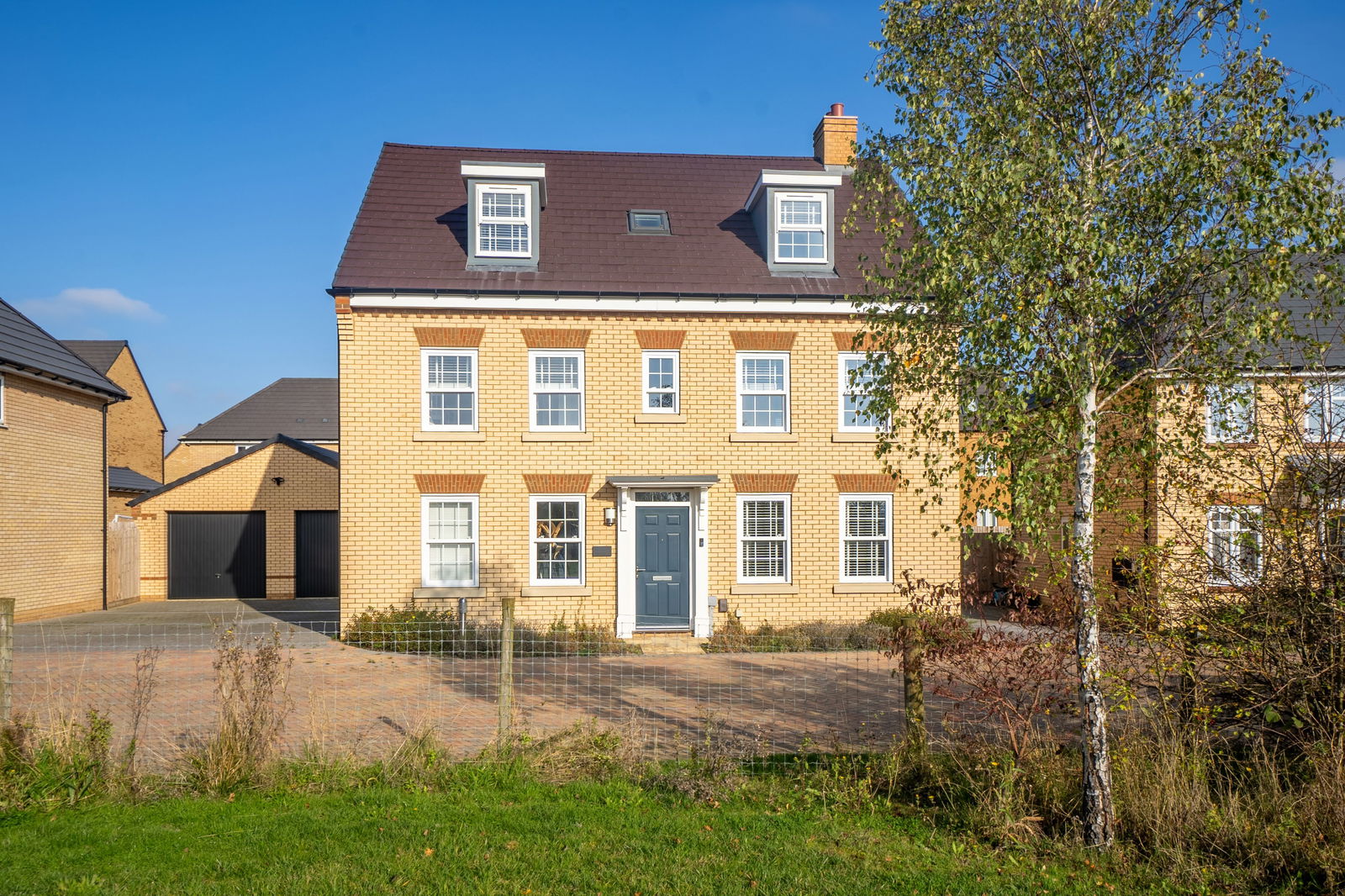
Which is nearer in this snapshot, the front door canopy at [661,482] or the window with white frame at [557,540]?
the front door canopy at [661,482]

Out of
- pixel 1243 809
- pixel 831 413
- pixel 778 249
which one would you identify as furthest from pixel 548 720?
pixel 778 249

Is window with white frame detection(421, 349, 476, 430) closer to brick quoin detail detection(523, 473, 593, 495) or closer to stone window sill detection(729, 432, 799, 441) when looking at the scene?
brick quoin detail detection(523, 473, 593, 495)

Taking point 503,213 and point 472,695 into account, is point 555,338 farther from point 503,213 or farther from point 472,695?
point 472,695

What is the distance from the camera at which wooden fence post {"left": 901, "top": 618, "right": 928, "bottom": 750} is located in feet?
23.0

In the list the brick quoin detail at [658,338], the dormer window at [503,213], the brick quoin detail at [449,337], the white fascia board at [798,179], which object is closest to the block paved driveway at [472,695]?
the brick quoin detail at [449,337]

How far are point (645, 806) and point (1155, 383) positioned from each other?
4.84 metres

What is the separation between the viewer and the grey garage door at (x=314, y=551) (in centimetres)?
2300

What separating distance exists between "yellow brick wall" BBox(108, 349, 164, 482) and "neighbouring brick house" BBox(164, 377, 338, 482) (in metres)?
1.39

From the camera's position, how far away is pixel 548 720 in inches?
359

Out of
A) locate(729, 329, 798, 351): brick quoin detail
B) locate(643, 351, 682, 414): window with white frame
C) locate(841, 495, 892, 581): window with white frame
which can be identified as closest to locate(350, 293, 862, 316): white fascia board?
locate(729, 329, 798, 351): brick quoin detail

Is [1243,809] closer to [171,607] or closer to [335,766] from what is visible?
[335,766]

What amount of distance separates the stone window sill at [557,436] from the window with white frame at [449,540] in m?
1.51

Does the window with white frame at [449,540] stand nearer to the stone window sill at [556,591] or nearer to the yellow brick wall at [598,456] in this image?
the yellow brick wall at [598,456]

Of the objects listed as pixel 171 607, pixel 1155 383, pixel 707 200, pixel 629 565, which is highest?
pixel 707 200
